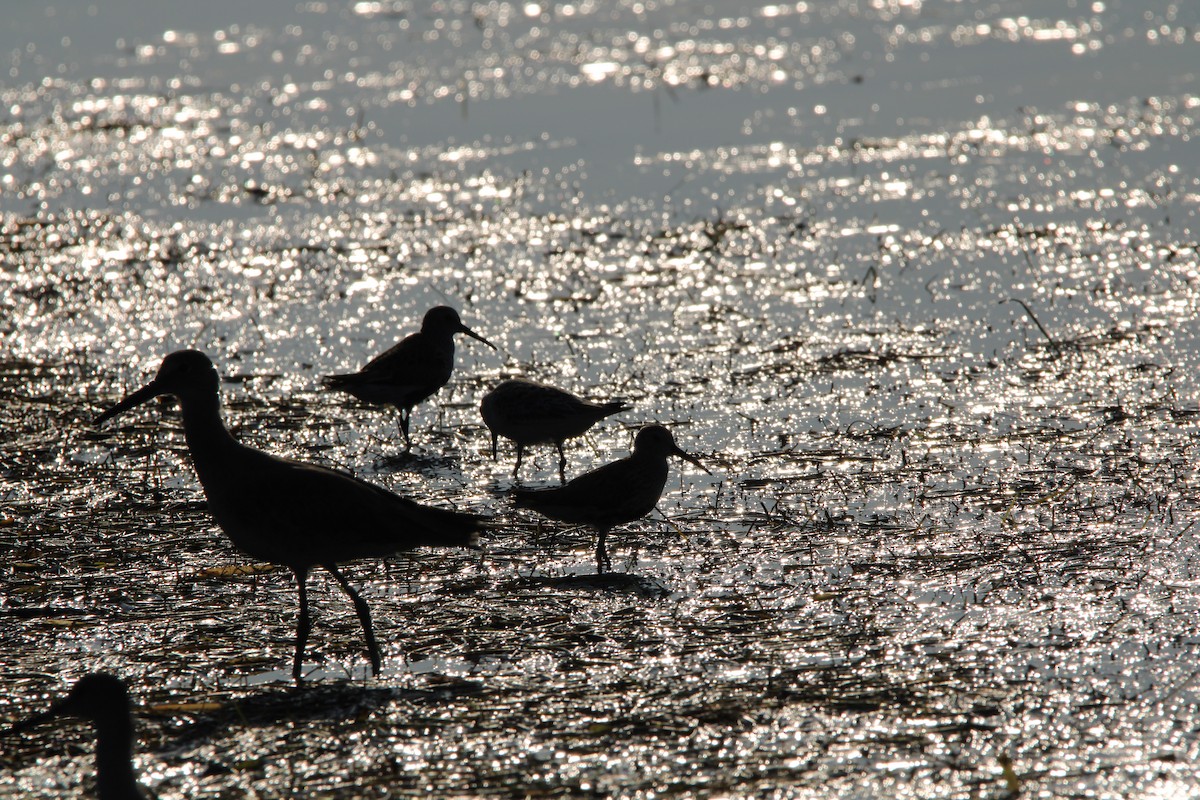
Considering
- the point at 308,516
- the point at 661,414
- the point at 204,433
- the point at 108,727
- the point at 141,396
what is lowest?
the point at 661,414

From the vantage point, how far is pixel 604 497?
29.2 ft

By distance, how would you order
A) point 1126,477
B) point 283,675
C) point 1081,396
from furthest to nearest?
point 1081,396, point 1126,477, point 283,675

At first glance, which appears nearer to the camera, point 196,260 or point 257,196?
point 196,260

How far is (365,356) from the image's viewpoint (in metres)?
13.6

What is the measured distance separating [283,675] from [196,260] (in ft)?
34.7

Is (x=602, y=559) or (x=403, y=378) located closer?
(x=602, y=559)

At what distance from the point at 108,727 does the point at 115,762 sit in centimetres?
14

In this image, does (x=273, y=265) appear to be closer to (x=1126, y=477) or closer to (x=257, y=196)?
(x=257, y=196)

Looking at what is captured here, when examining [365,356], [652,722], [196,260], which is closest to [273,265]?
[196,260]

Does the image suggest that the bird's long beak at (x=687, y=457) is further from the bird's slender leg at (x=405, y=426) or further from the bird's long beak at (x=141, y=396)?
the bird's long beak at (x=141, y=396)

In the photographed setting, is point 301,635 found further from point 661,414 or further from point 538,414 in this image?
point 661,414

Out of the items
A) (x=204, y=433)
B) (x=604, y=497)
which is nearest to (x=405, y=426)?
(x=604, y=497)

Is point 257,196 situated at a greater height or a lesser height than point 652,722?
greater

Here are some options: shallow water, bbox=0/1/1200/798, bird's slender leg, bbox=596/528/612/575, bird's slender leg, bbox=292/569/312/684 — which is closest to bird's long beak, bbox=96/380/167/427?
shallow water, bbox=0/1/1200/798
